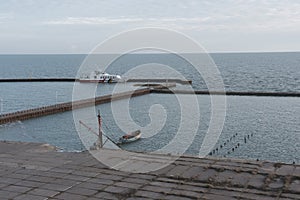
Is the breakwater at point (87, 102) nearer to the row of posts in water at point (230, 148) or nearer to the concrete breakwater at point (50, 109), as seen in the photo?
the concrete breakwater at point (50, 109)

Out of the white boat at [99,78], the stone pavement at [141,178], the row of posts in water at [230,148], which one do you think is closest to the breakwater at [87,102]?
the white boat at [99,78]

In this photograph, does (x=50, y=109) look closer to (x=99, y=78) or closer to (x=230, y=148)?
(x=230, y=148)

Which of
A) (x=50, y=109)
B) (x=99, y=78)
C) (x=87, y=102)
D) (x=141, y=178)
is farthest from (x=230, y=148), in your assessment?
(x=99, y=78)

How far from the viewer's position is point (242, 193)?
25.1 ft

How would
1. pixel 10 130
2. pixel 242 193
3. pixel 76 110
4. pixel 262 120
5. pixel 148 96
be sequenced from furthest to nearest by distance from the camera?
pixel 148 96 → pixel 76 110 → pixel 262 120 → pixel 10 130 → pixel 242 193

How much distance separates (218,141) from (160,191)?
18.8 meters

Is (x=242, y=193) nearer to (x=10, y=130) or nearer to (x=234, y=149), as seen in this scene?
(x=234, y=149)

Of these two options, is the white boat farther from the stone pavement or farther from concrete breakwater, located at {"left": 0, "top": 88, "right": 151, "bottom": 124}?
the stone pavement

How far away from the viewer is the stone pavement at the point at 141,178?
7.74 m

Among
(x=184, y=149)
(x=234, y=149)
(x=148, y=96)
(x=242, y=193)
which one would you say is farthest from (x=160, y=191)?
(x=148, y=96)

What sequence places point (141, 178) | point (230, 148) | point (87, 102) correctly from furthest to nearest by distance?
point (87, 102) < point (230, 148) < point (141, 178)

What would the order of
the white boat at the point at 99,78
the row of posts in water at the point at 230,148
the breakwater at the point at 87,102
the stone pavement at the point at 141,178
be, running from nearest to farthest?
the stone pavement at the point at 141,178 < the row of posts in water at the point at 230,148 < the breakwater at the point at 87,102 < the white boat at the point at 99,78

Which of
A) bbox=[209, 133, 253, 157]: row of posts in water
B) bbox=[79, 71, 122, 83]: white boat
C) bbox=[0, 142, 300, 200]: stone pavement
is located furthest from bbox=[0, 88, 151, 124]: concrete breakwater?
bbox=[79, 71, 122, 83]: white boat

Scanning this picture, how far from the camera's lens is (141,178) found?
877 centimetres
